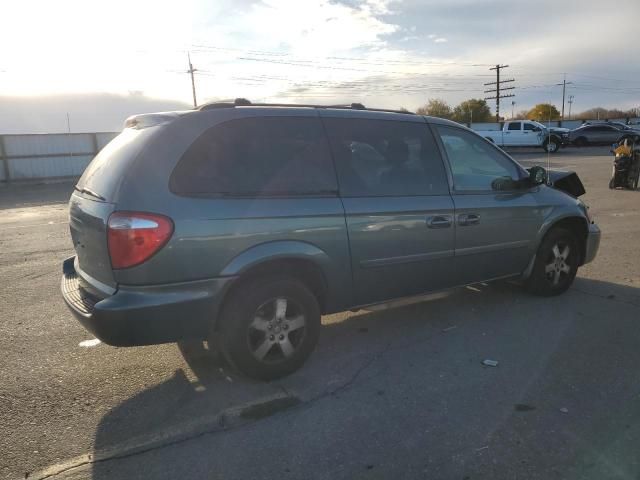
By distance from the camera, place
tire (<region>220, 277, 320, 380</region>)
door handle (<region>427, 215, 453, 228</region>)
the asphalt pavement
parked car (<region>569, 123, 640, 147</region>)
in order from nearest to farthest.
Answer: the asphalt pavement < tire (<region>220, 277, 320, 380</region>) < door handle (<region>427, 215, 453, 228</region>) < parked car (<region>569, 123, 640, 147</region>)

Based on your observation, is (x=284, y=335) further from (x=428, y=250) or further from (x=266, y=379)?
(x=428, y=250)

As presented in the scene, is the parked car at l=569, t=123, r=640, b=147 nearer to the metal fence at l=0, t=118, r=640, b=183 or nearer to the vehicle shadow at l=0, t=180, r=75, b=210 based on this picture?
the metal fence at l=0, t=118, r=640, b=183

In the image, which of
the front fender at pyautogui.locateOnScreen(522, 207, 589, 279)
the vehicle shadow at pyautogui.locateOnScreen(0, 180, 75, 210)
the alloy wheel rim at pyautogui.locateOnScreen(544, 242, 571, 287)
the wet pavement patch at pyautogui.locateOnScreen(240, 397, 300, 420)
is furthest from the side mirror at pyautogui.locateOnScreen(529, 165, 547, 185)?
the vehicle shadow at pyautogui.locateOnScreen(0, 180, 75, 210)

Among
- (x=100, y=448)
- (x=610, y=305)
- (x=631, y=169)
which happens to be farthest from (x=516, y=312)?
(x=631, y=169)

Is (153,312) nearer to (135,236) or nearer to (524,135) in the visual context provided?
(135,236)

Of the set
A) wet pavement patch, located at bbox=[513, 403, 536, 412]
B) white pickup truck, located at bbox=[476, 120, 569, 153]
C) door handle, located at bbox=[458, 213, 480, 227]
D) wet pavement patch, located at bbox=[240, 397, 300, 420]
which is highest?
white pickup truck, located at bbox=[476, 120, 569, 153]

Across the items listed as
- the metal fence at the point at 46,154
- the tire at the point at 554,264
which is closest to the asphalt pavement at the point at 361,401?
the tire at the point at 554,264

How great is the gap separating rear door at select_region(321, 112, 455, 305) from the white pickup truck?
101 feet

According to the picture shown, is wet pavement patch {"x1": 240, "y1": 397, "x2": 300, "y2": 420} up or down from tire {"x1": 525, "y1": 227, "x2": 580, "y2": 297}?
down

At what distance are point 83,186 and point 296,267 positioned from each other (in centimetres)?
164

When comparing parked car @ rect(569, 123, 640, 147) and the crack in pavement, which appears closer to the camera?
the crack in pavement

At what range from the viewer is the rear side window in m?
3.24

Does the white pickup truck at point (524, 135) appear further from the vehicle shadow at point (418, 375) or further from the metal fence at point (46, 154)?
the vehicle shadow at point (418, 375)

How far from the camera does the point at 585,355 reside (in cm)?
396
